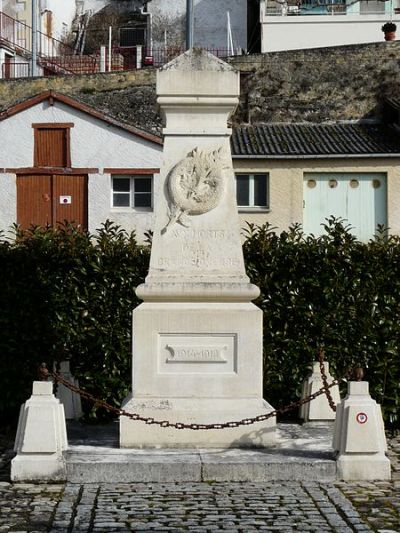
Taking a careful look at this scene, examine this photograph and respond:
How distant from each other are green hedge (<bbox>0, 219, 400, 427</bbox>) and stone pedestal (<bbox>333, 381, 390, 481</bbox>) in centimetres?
280

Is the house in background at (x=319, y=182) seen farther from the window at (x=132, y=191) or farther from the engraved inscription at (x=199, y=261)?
the engraved inscription at (x=199, y=261)

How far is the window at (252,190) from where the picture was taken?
105 ft

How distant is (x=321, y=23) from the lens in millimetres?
44906

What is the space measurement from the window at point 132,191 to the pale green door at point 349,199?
4772 millimetres

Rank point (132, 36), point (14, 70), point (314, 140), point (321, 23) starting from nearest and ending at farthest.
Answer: point (314, 140), point (321, 23), point (14, 70), point (132, 36)

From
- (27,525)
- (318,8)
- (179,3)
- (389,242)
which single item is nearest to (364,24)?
(318,8)

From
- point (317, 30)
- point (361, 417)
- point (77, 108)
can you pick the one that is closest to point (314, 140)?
point (77, 108)

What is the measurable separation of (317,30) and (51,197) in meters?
17.8

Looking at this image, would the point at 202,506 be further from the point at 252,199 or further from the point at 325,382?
the point at 252,199

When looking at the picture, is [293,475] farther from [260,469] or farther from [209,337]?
[209,337]

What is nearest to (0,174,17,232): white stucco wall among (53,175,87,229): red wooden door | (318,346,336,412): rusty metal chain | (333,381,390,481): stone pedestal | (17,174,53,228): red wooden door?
(17,174,53,228): red wooden door

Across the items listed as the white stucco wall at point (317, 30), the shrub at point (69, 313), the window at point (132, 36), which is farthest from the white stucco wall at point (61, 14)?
the shrub at point (69, 313)

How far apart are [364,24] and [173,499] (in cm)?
3918

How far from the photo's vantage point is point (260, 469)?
31.2ft
